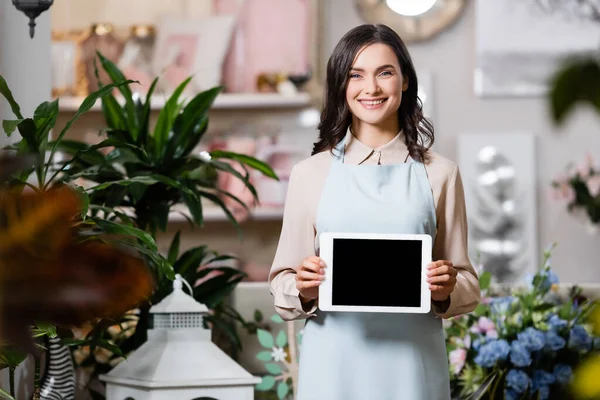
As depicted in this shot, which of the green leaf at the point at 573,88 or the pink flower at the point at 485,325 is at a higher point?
the green leaf at the point at 573,88

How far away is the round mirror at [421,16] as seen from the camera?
15.6 feet

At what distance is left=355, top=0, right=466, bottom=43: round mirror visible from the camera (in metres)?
4.76

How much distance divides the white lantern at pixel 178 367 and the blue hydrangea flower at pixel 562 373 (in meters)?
0.71

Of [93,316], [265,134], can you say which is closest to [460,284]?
[93,316]

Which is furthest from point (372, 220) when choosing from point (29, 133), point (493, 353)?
point (493, 353)

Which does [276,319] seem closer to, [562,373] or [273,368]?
[273,368]

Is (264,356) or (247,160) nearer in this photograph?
(264,356)

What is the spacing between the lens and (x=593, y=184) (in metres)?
4.38

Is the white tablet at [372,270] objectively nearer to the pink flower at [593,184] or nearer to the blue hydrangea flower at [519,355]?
the blue hydrangea flower at [519,355]

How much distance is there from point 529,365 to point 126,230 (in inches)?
40.4

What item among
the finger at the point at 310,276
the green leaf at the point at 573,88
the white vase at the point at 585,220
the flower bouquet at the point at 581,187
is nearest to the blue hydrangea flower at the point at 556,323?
the finger at the point at 310,276

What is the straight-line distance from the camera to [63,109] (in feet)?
15.2

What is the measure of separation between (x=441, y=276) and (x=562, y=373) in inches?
40.4

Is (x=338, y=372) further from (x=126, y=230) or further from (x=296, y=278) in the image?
(x=126, y=230)
